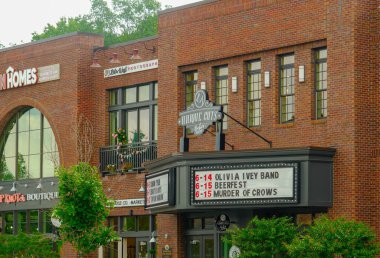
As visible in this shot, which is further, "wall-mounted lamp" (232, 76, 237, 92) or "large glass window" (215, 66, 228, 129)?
"large glass window" (215, 66, 228, 129)

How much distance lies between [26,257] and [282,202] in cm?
1602

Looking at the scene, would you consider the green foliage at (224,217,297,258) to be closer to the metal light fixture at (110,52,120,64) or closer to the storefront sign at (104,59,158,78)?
the storefront sign at (104,59,158,78)

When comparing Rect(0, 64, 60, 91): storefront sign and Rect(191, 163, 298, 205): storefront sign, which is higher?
Rect(0, 64, 60, 91): storefront sign

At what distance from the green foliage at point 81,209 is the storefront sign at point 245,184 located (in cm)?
466

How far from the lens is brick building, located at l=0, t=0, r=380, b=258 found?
38.1 meters

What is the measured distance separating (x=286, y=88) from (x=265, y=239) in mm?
6683

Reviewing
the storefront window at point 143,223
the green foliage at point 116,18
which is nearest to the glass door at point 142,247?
the storefront window at point 143,223

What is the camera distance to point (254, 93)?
42.1m

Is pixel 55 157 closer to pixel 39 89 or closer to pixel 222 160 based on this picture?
pixel 39 89

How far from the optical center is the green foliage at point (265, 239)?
36.2 meters

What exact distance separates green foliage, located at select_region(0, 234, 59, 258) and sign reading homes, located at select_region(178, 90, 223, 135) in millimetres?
11510

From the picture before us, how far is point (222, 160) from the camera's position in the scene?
39.6 metres

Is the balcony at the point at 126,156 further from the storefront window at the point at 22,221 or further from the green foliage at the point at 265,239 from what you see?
the green foliage at the point at 265,239

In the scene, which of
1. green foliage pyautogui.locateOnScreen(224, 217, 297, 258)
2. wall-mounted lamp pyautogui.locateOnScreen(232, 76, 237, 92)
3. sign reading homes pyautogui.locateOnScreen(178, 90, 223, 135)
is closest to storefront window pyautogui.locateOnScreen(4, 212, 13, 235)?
sign reading homes pyautogui.locateOnScreen(178, 90, 223, 135)
